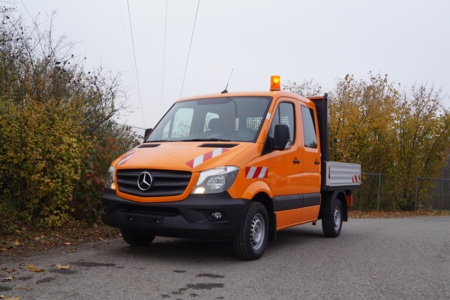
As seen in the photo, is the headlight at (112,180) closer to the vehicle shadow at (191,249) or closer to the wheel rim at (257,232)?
the vehicle shadow at (191,249)

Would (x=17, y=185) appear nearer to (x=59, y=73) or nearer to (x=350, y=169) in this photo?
(x=59, y=73)

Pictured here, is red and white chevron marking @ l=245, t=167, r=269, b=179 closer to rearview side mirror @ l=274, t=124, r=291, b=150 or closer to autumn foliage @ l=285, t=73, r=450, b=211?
rearview side mirror @ l=274, t=124, r=291, b=150

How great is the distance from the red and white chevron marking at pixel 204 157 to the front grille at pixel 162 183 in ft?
0.45

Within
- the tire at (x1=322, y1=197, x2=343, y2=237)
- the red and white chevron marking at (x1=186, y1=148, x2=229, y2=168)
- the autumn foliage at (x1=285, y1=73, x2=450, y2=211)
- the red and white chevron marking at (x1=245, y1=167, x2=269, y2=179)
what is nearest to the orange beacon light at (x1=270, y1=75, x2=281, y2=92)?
the red and white chevron marking at (x1=245, y1=167, x2=269, y2=179)

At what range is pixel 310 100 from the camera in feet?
28.8

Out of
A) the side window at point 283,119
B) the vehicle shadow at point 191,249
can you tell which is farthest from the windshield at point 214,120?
the vehicle shadow at point 191,249

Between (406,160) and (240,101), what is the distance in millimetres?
16360

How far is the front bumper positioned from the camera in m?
5.78

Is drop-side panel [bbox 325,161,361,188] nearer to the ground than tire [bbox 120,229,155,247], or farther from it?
farther from it

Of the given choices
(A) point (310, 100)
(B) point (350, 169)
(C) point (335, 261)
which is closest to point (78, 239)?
(C) point (335, 261)

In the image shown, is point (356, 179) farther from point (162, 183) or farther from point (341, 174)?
point (162, 183)

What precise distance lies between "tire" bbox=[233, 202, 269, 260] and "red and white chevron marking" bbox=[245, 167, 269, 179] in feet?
1.19

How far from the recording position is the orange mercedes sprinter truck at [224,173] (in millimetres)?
5844

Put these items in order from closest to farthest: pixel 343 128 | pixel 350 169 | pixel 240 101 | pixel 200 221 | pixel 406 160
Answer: pixel 200 221 → pixel 240 101 → pixel 350 169 → pixel 343 128 → pixel 406 160
